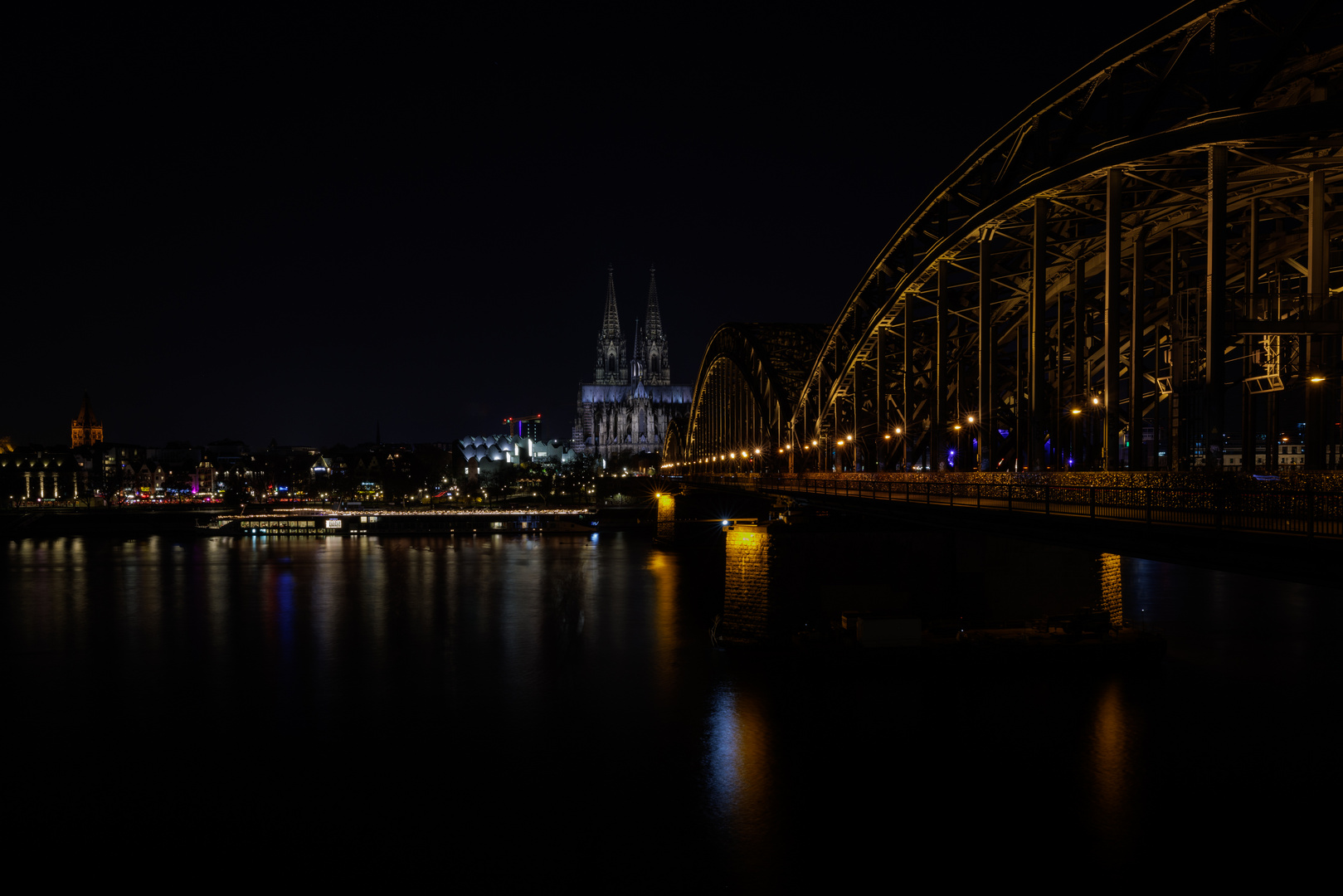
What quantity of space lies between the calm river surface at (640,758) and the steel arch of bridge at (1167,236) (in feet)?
22.9

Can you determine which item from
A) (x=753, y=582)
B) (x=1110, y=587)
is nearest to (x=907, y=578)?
(x=753, y=582)

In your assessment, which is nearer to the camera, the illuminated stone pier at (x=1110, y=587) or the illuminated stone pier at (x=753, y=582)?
the illuminated stone pier at (x=753, y=582)

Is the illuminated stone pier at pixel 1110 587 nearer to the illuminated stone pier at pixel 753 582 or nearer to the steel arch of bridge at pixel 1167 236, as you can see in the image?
the steel arch of bridge at pixel 1167 236

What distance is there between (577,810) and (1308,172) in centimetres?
1890

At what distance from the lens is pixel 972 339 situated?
4116cm

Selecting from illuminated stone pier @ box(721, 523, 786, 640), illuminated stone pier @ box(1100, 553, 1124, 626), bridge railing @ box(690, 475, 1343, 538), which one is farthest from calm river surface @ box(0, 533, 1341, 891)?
bridge railing @ box(690, 475, 1343, 538)

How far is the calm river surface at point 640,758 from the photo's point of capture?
17844 millimetres

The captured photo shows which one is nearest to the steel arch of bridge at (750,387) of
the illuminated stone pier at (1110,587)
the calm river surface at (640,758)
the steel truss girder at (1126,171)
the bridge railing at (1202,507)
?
the steel truss girder at (1126,171)

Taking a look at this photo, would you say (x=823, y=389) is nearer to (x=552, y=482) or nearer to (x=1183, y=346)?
(x=1183, y=346)

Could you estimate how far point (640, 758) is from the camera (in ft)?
75.0

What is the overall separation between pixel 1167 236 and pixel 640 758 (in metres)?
21.3

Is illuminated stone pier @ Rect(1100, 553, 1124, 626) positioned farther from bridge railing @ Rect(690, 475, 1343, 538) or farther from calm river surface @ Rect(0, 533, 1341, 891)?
bridge railing @ Rect(690, 475, 1343, 538)

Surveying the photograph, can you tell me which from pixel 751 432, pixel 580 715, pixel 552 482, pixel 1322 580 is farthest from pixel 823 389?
pixel 552 482

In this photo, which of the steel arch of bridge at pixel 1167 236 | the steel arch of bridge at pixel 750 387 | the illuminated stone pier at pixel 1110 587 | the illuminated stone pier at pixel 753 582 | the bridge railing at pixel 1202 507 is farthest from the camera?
the steel arch of bridge at pixel 750 387
